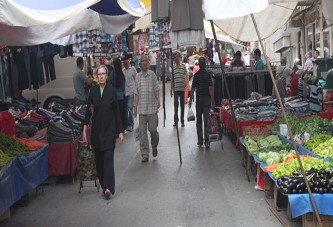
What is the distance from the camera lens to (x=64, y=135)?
951 cm

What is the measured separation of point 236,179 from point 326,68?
7135mm

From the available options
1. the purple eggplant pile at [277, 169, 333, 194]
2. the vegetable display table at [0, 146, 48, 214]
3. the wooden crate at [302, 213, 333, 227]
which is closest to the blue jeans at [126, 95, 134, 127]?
the vegetable display table at [0, 146, 48, 214]

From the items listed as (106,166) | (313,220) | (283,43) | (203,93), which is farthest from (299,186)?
(283,43)

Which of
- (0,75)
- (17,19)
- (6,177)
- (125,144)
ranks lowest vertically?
(125,144)

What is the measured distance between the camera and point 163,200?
27.0 feet

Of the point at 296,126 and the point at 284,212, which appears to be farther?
the point at 296,126

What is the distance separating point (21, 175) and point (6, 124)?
1434 mm

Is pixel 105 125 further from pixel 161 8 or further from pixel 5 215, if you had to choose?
pixel 161 8

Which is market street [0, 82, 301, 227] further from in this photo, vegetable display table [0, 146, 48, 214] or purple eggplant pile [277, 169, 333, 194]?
purple eggplant pile [277, 169, 333, 194]

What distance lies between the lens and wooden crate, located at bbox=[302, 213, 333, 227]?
19.9 ft

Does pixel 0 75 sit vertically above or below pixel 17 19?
below

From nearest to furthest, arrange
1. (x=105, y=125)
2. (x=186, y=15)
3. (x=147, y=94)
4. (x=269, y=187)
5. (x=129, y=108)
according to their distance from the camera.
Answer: (x=269, y=187)
(x=105, y=125)
(x=186, y=15)
(x=147, y=94)
(x=129, y=108)

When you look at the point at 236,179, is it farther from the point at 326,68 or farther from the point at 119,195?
the point at 326,68

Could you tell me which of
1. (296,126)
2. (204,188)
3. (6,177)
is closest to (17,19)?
(6,177)
